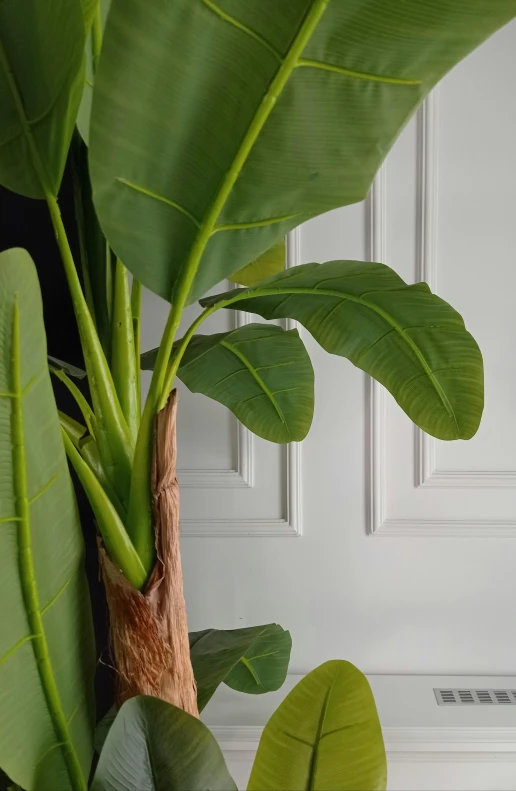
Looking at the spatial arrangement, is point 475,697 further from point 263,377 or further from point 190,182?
point 190,182

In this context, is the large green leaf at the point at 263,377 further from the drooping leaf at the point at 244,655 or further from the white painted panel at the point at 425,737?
the white painted panel at the point at 425,737

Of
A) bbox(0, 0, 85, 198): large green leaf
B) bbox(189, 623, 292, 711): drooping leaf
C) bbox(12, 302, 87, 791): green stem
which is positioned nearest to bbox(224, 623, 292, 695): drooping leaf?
bbox(189, 623, 292, 711): drooping leaf

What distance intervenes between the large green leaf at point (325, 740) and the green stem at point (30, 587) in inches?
5.6

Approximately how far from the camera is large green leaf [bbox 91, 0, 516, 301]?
337 mm

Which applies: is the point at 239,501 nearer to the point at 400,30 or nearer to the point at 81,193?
A: the point at 81,193

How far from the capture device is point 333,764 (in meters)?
0.41

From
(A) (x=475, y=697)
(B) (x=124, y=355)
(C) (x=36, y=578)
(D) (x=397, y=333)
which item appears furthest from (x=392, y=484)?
(C) (x=36, y=578)

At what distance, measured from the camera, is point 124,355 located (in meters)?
0.60

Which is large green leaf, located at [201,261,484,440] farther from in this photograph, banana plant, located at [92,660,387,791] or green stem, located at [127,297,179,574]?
banana plant, located at [92,660,387,791]

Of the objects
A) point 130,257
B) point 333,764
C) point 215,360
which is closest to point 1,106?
point 130,257

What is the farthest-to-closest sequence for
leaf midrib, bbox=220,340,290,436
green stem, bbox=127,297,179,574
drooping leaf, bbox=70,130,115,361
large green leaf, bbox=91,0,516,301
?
leaf midrib, bbox=220,340,290,436
drooping leaf, bbox=70,130,115,361
green stem, bbox=127,297,179,574
large green leaf, bbox=91,0,516,301

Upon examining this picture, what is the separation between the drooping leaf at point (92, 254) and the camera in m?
0.64

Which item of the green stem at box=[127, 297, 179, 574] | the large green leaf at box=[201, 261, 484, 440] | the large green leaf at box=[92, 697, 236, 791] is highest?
the large green leaf at box=[201, 261, 484, 440]

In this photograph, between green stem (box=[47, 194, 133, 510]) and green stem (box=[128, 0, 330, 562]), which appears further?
green stem (box=[47, 194, 133, 510])
